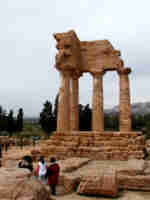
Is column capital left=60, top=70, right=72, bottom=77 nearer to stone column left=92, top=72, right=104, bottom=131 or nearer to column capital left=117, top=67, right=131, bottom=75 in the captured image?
stone column left=92, top=72, right=104, bottom=131

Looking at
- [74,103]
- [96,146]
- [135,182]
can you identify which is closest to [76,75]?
[74,103]

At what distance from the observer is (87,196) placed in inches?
288

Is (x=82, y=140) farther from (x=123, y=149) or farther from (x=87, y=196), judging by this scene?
(x=87, y=196)

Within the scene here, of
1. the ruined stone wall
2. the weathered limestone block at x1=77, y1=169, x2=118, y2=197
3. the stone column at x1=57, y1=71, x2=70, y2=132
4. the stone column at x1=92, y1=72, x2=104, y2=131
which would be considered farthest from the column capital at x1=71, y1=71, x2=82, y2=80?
the weathered limestone block at x1=77, y1=169, x2=118, y2=197

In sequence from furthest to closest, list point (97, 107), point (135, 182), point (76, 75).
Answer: point (76, 75) < point (97, 107) < point (135, 182)

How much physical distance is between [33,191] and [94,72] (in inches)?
659

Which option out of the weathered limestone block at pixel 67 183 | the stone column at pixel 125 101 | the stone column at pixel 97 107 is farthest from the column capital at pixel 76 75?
the weathered limestone block at pixel 67 183

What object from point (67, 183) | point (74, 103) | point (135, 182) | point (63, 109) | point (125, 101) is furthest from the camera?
point (74, 103)

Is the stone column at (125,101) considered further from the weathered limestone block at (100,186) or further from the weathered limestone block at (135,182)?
the weathered limestone block at (100,186)

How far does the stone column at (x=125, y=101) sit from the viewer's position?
19.5 meters

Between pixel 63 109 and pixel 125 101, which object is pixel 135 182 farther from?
pixel 125 101

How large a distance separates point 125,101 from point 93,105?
2.84m

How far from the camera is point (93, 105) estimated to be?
20.0m

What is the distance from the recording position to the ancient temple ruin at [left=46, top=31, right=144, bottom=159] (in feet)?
52.4
